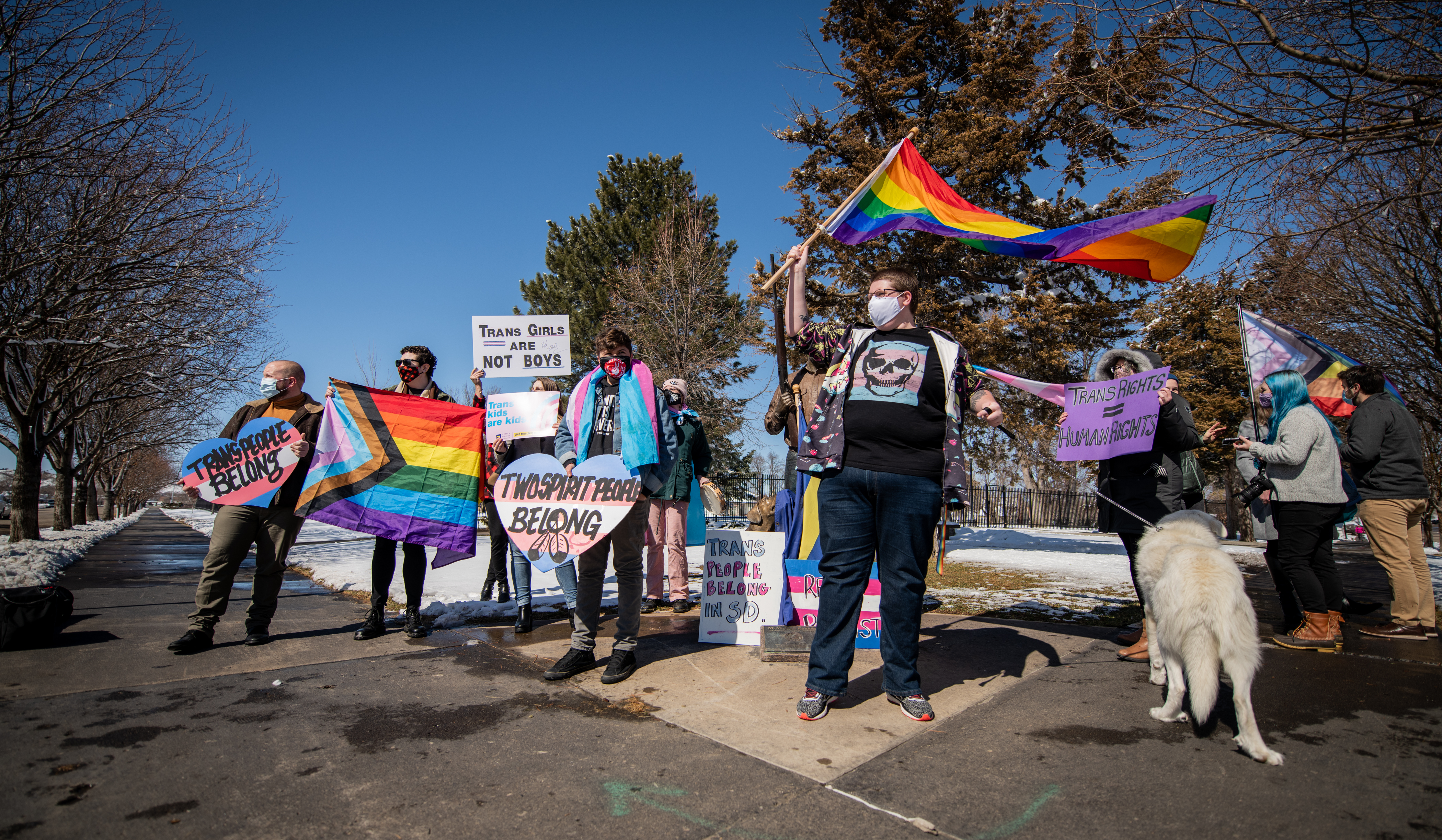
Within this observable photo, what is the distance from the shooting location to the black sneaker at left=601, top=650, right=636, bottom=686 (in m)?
3.62

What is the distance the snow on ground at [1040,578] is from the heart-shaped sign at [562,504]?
3.57 m

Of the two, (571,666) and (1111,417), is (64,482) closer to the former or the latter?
(571,666)

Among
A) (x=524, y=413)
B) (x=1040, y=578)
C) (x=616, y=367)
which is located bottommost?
(x=1040, y=578)

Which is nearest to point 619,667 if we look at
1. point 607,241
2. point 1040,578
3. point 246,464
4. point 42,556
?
point 246,464

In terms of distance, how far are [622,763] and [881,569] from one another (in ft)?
4.76

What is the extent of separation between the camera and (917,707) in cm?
301

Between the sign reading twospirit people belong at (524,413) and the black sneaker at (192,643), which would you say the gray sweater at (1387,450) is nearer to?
the sign reading twospirit people belong at (524,413)

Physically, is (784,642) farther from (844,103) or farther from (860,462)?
(844,103)

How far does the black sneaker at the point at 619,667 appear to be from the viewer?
362 cm

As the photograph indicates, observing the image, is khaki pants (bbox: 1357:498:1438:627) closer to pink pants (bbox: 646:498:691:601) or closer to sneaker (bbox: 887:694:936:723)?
sneaker (bbox: 887:694:936:723)

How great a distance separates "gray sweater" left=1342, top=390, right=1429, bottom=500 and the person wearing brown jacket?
7.60m

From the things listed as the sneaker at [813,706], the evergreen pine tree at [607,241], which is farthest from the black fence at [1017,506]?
the sneaker at [813,706]

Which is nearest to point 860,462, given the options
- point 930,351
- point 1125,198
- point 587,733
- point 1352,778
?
point 930,351

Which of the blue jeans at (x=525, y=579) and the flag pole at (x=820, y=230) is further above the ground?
the flag pole at (x=820, y=230)
